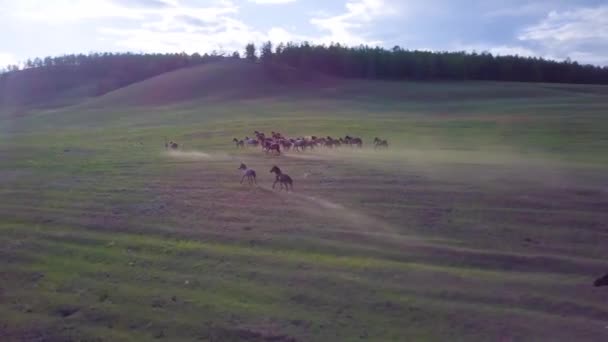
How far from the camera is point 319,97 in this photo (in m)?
106

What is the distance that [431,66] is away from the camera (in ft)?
439

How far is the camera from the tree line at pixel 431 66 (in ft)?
443

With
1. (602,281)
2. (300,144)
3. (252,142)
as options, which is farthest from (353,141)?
(602,281)

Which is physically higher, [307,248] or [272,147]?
[272,147]

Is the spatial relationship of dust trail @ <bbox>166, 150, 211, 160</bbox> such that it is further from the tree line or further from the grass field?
the tree line

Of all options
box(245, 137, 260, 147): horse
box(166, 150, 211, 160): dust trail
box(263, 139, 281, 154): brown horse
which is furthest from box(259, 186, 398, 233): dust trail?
box(245, 137, 260, 147): horse

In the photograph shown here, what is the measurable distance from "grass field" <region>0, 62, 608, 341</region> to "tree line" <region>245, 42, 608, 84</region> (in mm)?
95903

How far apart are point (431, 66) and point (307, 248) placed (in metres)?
119

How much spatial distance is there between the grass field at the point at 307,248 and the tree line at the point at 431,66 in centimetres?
9590

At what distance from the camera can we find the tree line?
13488cm

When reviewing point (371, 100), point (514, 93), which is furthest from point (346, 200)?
point (514, 93)

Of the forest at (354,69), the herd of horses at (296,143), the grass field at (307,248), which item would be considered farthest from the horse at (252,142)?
the forest at (354,69)

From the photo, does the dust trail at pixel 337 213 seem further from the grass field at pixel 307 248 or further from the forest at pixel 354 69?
the forest at pixel 354 69

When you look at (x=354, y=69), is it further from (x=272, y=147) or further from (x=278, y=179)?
(x=278, y=179)
